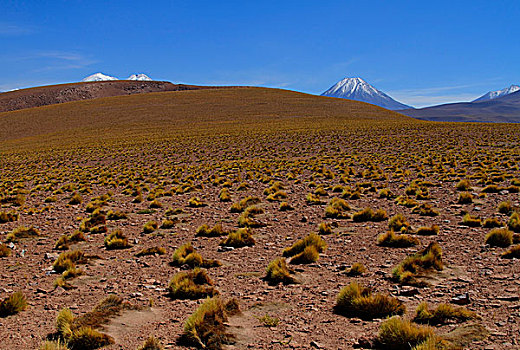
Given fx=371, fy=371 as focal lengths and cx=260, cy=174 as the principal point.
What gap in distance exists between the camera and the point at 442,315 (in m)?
4.72

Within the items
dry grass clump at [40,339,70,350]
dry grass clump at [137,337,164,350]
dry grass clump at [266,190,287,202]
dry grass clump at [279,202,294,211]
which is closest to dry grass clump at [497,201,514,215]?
dry grass clump at [279,202,294,211]

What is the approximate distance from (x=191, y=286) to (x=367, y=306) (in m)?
2.80

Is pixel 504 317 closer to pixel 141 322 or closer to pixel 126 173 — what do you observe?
pixel 141 322

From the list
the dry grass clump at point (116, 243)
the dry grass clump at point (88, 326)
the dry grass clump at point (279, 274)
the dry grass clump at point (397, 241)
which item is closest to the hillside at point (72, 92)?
the dry grass clump at point (116, 243)

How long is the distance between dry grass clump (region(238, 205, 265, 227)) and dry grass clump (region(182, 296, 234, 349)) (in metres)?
5.46

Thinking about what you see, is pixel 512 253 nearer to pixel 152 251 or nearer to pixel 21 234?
pixel 152 251

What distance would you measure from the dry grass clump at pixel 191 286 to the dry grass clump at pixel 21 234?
5952 mm

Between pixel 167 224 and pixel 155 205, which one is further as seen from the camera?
pixel 155 205

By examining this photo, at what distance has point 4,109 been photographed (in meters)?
120

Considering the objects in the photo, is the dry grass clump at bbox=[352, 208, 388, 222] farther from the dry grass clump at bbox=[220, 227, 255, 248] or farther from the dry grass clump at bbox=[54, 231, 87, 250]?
the dry grass clump at bbox=[54, 231, 87, 250]

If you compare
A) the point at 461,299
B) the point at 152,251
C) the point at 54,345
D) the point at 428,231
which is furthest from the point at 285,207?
the point at 54,345

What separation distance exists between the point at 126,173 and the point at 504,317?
24.0 metres

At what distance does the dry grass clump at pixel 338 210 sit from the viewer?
11375mm

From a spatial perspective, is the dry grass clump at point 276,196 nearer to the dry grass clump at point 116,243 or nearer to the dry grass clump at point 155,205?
the dry grass clump at point 155,205
